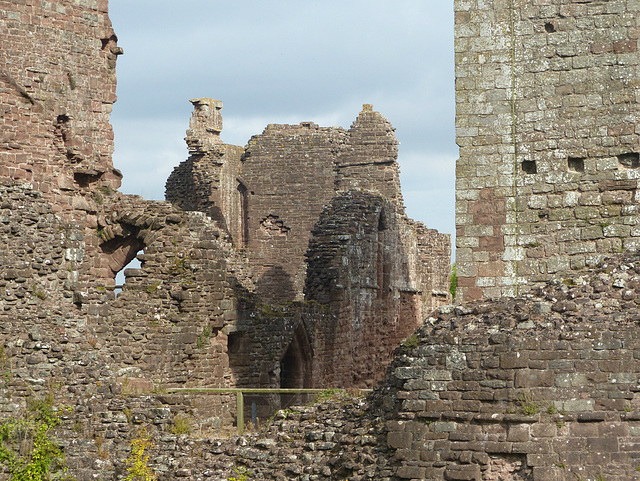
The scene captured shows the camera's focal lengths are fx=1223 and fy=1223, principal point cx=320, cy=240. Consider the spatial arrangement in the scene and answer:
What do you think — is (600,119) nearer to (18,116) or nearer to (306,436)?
(306,436)

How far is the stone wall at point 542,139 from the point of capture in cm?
1373

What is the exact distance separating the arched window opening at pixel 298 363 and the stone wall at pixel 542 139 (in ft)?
27.3

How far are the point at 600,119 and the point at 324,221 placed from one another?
11040 mm

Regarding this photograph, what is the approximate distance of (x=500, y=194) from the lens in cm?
1424

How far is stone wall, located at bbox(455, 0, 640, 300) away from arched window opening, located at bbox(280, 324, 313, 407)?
8.31 m

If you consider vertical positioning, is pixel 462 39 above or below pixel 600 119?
Result: above

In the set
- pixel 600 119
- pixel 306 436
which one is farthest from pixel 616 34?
pixel 306 436

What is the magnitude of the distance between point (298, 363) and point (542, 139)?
9447mm

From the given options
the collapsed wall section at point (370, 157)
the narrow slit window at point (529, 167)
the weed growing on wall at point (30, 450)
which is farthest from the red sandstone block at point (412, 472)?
the collapsed wall section at point (370, 157)

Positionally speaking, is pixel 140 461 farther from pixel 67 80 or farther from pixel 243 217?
pixel 243 217

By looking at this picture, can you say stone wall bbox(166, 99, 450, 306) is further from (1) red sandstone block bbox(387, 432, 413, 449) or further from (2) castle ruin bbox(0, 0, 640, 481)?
(1) red sandstone block bbox(387, 432, 413, 449)

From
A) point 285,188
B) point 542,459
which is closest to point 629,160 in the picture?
point 542,459

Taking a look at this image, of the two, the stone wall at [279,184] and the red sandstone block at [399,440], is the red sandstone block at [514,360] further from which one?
the stone wall at [279,184]

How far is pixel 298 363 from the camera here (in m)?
22.4
